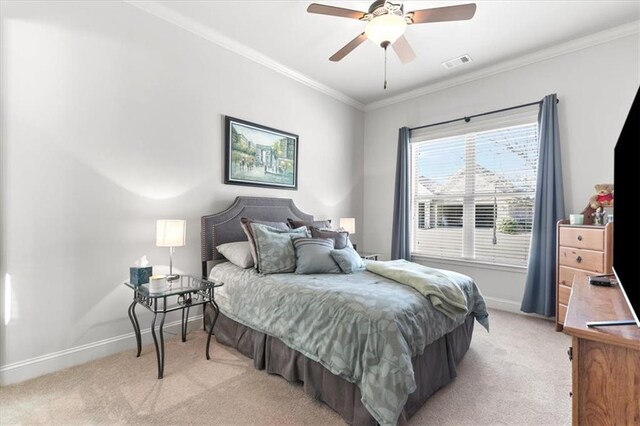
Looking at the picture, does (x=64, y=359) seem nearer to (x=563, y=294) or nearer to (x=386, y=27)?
(x=386, y=27)

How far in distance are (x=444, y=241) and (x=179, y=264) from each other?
133 inches

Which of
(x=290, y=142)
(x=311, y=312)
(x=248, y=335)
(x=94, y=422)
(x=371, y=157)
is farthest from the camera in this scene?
(x=371, y=157)

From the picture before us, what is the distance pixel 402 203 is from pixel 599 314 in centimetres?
329

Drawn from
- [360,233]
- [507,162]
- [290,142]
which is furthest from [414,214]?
[290,142]

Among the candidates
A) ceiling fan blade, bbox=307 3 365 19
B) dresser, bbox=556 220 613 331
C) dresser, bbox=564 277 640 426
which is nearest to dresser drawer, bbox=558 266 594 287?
dresser, bbox=556 220 613 331

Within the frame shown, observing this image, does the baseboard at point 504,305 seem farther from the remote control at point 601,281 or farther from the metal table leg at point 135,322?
the metal table leg at point 135,322

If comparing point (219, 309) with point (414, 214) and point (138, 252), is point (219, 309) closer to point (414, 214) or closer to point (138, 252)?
point (138, 252)

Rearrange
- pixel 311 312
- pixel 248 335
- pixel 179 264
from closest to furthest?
1. pixel 311 312
2. pixel 248 335
3. pixel 179 264

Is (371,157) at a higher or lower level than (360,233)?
higher

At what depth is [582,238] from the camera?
2820 millimetres

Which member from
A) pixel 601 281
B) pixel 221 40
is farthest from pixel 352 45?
pixel 601 281

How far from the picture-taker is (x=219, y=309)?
271cm

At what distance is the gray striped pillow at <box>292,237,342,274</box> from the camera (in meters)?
2.61

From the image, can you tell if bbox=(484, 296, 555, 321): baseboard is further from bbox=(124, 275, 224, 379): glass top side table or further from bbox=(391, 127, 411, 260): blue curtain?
bbox=(124, 275, 224, 379): glass top side table
